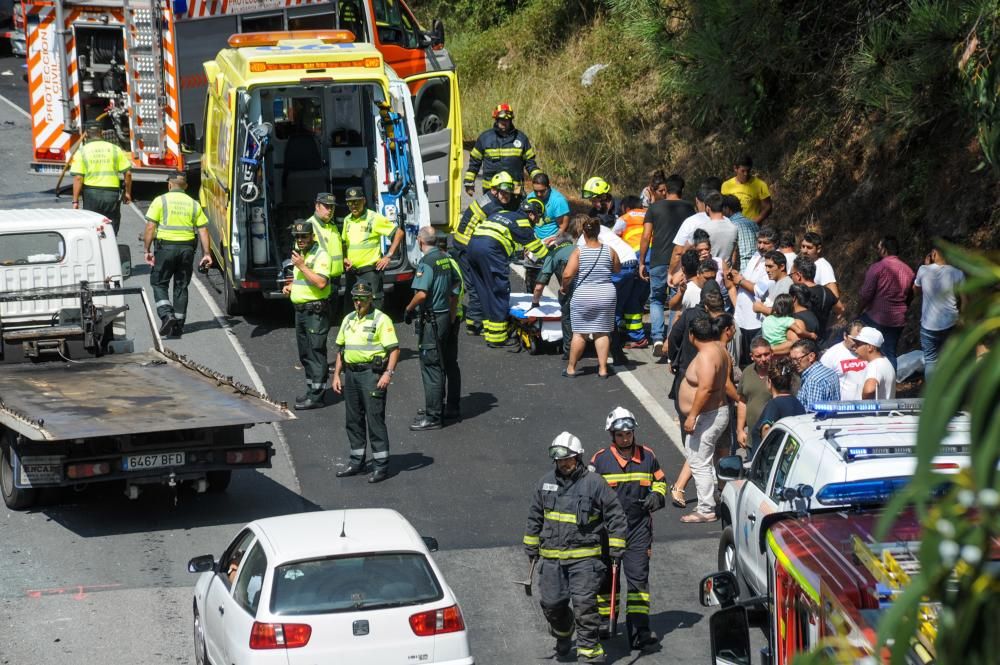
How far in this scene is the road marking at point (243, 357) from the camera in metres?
12.4

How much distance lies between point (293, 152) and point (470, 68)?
1097 cm

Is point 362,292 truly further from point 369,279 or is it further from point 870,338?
point 870,338

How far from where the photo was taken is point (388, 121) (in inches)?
586

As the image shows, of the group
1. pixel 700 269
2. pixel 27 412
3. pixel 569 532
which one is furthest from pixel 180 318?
pixel 569 532

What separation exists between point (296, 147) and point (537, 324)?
3.55 m

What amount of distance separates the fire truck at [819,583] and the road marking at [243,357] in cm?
581

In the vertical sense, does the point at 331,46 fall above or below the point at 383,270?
above

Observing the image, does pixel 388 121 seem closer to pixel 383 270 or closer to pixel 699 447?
pixel 383 270

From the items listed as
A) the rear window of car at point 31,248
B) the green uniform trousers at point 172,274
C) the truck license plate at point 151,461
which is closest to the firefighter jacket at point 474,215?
the green uniform trousers at point 172,274

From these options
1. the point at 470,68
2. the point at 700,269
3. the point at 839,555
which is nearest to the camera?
the point at 839,555

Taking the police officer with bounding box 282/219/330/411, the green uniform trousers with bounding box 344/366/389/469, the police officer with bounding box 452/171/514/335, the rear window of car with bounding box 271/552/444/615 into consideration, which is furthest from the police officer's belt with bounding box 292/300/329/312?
the rear window of car with bounding box 271/552/444/615

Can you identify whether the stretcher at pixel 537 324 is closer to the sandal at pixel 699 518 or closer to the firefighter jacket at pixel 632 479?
the sandal at pixel 699 518

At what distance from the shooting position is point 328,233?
13969mm

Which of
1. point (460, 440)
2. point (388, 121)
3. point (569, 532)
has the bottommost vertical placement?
point (460, 440)
